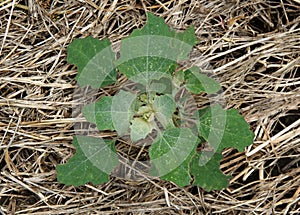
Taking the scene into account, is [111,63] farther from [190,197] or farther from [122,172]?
[190,197]

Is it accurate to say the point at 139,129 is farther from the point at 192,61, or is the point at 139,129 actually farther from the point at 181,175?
the point at 192,61

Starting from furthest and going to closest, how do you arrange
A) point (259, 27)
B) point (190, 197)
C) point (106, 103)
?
point (259, 27)
point (190, 197)
point (106, 103)

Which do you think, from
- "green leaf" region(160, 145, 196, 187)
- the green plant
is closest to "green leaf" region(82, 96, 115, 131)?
the green plant

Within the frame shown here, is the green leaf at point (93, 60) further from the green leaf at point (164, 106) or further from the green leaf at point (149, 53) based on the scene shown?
the green leaf at point (164, 106)

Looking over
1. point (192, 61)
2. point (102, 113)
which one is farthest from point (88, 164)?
point (192, 61)

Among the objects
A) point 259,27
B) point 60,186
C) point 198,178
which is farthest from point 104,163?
point 259,27

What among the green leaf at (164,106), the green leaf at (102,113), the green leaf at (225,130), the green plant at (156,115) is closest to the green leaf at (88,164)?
the green plant at (156,115)

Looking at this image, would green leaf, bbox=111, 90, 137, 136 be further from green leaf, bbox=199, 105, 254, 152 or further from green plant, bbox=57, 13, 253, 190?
green leaf, bbox=199, 105, 254, 152
